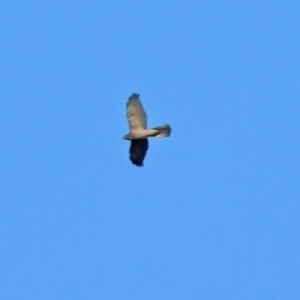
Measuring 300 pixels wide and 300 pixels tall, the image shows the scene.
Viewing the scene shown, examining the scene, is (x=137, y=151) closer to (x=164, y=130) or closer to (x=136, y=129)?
(x=136, y=129)

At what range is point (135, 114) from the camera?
1181 inches

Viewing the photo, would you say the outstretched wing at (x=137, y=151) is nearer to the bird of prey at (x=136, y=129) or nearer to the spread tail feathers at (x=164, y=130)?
the bird of prey at (x=136, y=129)

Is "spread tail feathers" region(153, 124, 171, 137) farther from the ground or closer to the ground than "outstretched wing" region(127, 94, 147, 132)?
closer to the ground

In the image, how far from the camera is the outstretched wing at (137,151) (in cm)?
2997

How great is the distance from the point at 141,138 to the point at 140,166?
0.85 meters

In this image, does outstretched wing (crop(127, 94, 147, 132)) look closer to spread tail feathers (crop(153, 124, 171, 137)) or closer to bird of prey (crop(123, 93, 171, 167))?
bird of prey (crop(123, 93, 171, 167))

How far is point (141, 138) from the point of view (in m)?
29.7

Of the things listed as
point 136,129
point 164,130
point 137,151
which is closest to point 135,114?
point 136,129

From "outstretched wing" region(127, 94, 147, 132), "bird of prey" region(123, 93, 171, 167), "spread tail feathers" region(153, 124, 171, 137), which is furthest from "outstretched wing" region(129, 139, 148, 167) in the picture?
"spread tail feathers" region(153, 124, 171, 137)

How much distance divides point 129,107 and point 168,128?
5.72 ft

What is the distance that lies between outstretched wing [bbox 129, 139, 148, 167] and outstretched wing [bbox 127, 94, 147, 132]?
47cm

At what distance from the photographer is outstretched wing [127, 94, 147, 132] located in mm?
29828

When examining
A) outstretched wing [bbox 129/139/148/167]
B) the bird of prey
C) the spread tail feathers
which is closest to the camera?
the spread tail feathers

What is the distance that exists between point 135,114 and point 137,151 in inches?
44.6
